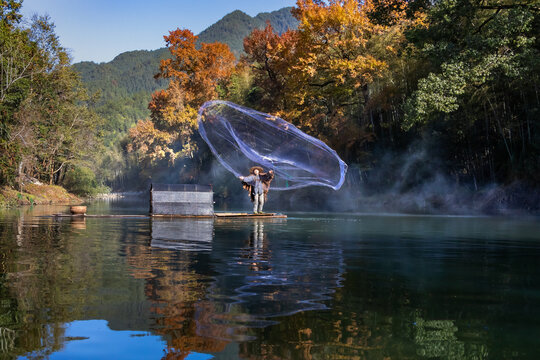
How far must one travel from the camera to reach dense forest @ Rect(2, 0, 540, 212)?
1165 inches

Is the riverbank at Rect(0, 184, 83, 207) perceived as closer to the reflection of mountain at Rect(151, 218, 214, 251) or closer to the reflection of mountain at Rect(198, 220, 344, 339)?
the reflection of mountain at Rect(151, 218, 214, 251)

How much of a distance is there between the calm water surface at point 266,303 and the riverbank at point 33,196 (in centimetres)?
3567

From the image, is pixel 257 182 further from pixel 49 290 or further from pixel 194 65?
pixel 194 65

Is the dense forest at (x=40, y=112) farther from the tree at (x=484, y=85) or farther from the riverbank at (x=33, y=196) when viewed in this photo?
the tree at (x=484, y=85)

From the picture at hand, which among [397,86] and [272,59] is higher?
[272,59]

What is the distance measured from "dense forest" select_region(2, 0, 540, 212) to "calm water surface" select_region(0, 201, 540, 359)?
63.7 ft

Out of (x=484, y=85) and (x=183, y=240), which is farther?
(x=484, y=85)

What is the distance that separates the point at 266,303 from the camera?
6.78 metres

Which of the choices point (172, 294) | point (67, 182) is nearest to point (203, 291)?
point (172, 294)

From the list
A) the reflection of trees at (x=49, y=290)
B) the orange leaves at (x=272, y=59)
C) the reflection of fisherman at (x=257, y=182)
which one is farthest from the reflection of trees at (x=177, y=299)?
the orange leaves at (x=272, y=59)

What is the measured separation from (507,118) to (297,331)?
112 feet

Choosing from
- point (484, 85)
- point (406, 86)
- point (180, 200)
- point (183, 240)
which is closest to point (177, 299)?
point (183, 240)

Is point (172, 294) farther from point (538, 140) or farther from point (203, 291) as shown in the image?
point (538, 140)

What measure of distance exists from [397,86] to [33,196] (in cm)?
3598
